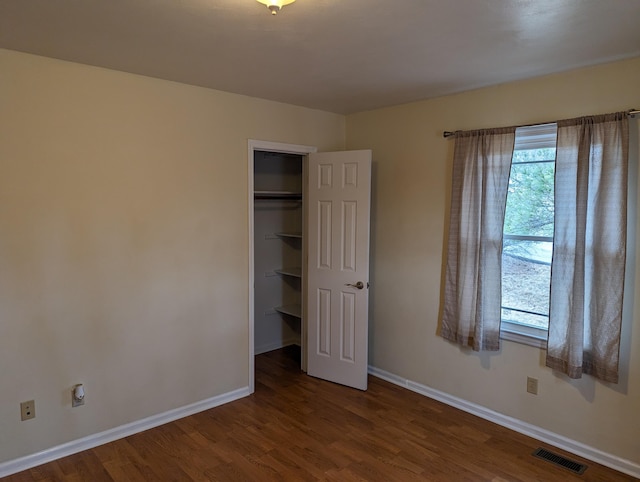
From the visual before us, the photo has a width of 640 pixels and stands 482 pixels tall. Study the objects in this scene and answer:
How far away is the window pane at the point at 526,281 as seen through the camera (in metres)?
3.05

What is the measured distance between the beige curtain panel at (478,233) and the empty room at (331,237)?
0.05 feet

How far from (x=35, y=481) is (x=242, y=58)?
271cm

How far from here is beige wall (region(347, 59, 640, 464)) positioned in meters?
2.71

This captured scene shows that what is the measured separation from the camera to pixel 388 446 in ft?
9.76

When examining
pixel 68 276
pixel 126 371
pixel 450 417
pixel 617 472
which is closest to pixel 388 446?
pixel 450 417

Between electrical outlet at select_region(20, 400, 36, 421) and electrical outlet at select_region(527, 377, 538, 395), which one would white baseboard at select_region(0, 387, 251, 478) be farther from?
electrical outlet at select_region(527, 377, 538, 395)

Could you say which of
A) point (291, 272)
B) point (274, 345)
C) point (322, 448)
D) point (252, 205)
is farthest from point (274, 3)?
point (274, 345)

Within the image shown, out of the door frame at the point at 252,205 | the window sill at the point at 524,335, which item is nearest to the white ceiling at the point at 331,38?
the door frame at the point at 252,205

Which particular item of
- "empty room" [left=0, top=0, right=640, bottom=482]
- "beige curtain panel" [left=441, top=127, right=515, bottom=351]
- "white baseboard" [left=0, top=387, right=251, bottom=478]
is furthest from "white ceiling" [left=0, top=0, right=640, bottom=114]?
"white baseboard" [left=0, top=387, right=251, bottom=478]

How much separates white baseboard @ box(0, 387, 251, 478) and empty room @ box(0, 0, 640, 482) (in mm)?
17

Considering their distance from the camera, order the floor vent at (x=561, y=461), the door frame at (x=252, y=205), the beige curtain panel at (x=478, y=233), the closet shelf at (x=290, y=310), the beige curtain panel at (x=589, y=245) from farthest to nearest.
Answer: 1. the closet shelf at (x=290, y=310)
2. the door frame at (x=252, y=205)
3. the beige curtain panel at (x=478, y=233)
4. the floor vent at (x=561, y=461)
5. the beige curtain panel at (x=589, y=245)

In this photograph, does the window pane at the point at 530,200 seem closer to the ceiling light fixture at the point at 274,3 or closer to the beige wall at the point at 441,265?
the beige wall at the point at 441,265

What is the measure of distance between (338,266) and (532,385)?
1.72 m

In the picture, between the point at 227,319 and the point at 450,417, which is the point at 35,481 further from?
the point at 450,417
